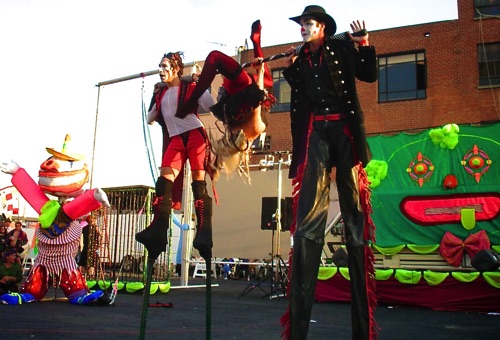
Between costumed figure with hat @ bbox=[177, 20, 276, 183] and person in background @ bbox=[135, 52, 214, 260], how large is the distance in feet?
0.33

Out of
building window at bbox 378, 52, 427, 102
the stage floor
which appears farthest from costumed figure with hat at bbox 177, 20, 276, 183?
building window at bbox 378, 52, 427, 102

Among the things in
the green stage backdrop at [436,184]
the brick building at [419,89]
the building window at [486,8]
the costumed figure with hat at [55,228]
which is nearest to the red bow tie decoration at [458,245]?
the green stage backdrop at [436,184]

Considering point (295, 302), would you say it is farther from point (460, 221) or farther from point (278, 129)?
point (278, 129)

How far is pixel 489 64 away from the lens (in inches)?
723

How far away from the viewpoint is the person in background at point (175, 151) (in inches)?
124

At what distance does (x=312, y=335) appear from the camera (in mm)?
4348

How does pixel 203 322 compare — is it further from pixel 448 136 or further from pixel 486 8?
pixel 486 8

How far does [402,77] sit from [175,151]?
17702 millimetres

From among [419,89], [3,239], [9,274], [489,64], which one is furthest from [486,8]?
[9,274]

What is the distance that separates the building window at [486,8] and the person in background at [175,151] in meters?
18.2

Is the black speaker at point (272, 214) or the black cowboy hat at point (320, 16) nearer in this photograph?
the black cowboy hat at point (320, 16)

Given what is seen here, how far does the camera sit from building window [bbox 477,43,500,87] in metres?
18.1

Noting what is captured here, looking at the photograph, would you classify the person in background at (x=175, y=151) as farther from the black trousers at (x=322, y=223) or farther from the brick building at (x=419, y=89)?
the brick building at (x=419, y=89)

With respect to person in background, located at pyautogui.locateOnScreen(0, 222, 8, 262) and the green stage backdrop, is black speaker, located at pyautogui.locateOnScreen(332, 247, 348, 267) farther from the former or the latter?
person in background, located at pyautogui.locateOnScreen(0, 222, 8, 262)
